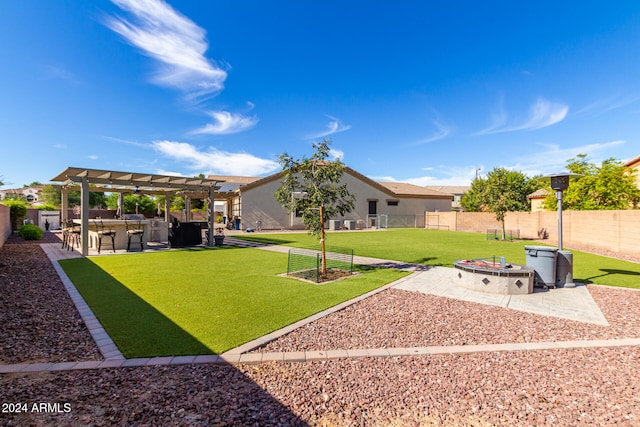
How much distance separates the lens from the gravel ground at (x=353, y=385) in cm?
246

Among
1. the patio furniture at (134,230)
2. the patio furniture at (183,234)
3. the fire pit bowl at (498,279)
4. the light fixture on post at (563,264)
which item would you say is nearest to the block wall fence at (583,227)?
the light fixture on post at (563,264)

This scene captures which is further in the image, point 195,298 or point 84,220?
point 84,220

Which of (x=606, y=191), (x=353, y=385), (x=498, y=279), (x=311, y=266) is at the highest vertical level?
(x=606, y=191)

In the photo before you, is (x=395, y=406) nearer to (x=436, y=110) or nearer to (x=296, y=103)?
(x=296, y=103)

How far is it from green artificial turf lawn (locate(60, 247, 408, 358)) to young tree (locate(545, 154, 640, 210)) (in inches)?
731

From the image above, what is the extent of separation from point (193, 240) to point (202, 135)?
12.2 m

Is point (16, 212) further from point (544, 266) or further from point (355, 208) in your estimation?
point (544, 266)

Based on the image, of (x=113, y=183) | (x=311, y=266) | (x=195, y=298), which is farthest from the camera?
(x=113, y=183)

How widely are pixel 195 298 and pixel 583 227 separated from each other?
62.3ft

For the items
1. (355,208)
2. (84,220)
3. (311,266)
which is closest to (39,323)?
(311,266)

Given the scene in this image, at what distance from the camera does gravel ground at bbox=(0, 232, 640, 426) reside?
246 cm

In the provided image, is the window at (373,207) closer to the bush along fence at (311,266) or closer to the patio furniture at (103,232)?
the bush along fence at (311,266)

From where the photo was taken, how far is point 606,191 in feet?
60.0

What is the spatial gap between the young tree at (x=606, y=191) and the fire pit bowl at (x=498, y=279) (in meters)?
16.3
